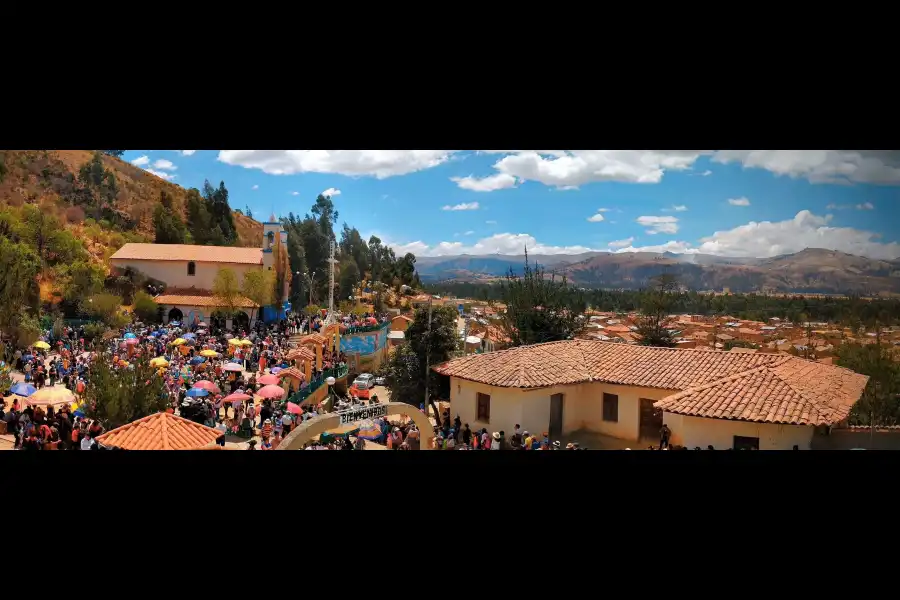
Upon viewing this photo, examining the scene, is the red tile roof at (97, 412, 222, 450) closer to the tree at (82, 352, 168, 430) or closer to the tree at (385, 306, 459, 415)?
the tree at (82, 352, 168, 430)

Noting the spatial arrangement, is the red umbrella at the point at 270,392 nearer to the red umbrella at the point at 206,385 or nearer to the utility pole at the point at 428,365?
the red umbrella at the point at 206,385

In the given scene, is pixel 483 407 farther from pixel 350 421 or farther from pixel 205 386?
pixel 205 386

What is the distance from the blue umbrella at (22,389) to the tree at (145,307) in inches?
95.0

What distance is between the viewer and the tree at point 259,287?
11948 mm

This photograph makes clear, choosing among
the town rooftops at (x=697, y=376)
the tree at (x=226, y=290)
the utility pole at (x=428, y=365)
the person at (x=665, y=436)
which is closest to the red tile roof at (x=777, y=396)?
the town rooftops at (x=697, y=376)

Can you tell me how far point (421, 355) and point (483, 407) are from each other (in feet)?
6.59

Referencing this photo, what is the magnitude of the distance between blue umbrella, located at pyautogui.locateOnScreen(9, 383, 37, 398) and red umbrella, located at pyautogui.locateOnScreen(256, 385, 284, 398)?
3.07m

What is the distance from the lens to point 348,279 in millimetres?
14867

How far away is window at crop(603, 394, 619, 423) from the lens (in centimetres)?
975

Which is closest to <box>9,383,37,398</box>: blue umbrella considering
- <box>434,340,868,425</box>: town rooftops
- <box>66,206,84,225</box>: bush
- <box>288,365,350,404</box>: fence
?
<box>288,365,350,404</box>: fence
